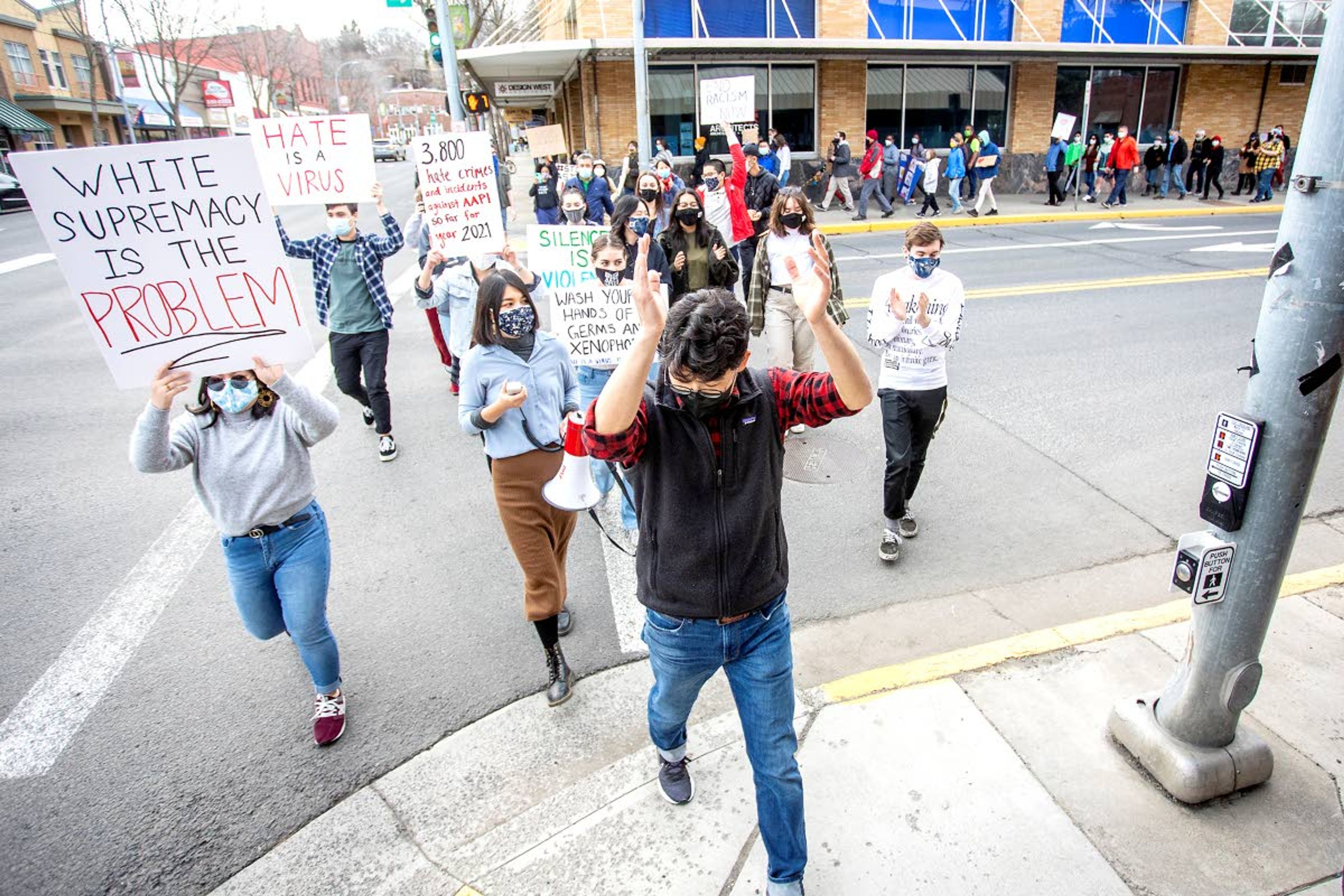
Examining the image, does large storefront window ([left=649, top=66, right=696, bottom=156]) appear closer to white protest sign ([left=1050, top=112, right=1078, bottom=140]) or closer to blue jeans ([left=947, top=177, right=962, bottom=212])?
blue jeans ([left=947, top=177, right=962, bottom=212])

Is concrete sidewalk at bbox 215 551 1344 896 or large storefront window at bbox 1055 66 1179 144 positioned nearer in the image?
concrete sidewalk at bbox 215 551 1344 896

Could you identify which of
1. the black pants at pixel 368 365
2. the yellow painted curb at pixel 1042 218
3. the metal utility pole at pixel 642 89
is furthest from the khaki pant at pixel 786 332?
the yellow painted curb at pixel 1042 218

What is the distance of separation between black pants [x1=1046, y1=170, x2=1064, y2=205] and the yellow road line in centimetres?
964

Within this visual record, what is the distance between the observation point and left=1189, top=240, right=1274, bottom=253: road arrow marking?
46.6ft

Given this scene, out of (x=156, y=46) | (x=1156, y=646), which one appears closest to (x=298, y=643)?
(x=1156, y=646)

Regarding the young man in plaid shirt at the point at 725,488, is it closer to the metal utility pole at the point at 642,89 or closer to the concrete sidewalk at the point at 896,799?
the concrete sidewalk at the point at 896,799

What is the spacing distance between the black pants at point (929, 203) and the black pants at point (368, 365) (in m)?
17.1

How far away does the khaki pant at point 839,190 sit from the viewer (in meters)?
20.6

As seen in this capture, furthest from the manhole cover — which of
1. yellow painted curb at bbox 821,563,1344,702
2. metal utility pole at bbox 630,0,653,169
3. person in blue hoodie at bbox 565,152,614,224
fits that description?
metal utility pole at bbox 630,0,653,169

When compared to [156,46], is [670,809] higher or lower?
lower

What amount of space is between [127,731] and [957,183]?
69.5 feet

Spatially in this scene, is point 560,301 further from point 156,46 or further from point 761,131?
point 156,46

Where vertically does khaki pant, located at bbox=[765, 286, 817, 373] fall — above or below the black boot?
above

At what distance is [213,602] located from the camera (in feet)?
15.2
